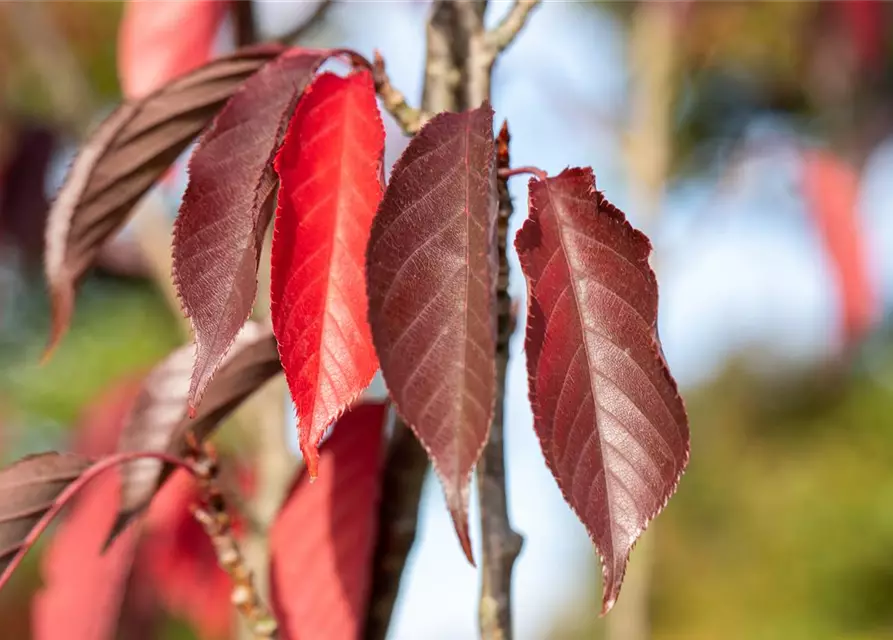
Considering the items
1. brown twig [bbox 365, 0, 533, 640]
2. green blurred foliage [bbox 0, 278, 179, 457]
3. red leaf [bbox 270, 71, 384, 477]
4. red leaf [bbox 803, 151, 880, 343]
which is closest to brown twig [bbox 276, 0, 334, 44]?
brown twig [bbox 365, 0, 533, 640]

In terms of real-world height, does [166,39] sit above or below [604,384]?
above

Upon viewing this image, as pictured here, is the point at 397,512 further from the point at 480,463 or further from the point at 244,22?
the point at 244,22

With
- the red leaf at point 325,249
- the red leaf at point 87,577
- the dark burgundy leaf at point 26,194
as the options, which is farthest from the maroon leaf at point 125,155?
the dark burgundy leaf at point 26,194

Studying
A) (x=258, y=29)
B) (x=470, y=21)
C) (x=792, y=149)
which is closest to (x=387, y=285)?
(x=470, y=21)

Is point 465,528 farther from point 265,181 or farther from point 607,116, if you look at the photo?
point 607,116

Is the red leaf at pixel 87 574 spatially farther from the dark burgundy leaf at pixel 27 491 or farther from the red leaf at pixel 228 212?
the red leaf at pixel 228 212

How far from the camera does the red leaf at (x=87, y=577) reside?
0.66m

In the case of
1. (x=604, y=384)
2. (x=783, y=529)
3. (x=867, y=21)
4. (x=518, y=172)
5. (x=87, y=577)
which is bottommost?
(x=87, y=577)

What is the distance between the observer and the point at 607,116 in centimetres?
199

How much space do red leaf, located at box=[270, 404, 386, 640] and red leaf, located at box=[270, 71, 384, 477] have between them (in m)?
0.22

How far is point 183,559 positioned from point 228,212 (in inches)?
29.8

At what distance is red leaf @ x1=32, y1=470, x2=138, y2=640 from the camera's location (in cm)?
66

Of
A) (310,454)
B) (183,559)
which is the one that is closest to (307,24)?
(310,454)

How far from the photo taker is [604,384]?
14.8 inches
